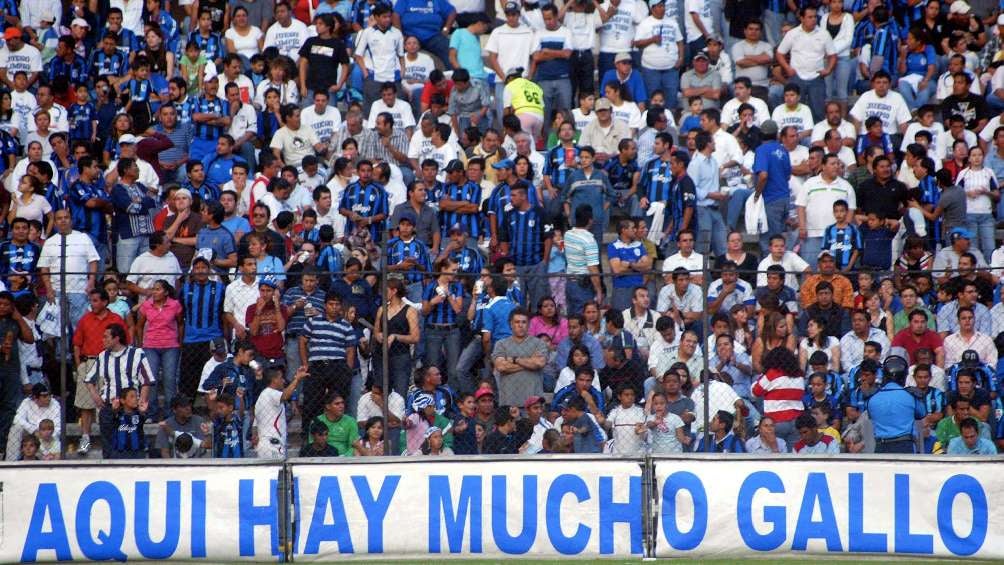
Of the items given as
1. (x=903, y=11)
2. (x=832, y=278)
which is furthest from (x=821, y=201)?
(x=903, y=11)

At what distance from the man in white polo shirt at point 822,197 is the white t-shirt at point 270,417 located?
6.43 m

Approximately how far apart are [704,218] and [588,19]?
3.96m

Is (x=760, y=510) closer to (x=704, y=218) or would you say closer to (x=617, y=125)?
(x=704, y=218)

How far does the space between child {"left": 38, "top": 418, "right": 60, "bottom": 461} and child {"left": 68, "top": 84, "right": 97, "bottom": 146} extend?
5.74 m

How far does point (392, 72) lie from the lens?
20156mm

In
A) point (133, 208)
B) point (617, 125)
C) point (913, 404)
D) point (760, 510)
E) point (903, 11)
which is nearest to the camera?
point (760, 510)

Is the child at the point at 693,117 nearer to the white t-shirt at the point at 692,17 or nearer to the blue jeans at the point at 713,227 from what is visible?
the white t-shirt at the point at 692,17

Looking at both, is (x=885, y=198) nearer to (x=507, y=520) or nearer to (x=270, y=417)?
(x=507, y=520)

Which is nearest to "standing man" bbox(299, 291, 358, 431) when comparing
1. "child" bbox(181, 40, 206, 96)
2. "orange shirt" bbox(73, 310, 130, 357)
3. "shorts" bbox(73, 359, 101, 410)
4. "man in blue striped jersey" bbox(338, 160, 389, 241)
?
"orange shirt" bbox(73, 310, 130, 357)

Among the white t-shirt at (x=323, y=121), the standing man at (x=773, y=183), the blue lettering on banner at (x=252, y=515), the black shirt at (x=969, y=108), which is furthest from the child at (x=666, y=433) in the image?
the black shirt at (x=969, y=108)

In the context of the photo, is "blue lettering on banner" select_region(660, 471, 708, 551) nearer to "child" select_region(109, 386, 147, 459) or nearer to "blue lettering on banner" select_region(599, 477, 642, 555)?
"blue lettering on banner" select_region(599, 477, 642, 555)

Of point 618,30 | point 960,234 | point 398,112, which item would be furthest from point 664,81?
point 960,234

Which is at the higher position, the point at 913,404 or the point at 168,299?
the point at 168,299

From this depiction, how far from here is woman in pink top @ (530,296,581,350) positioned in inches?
603
